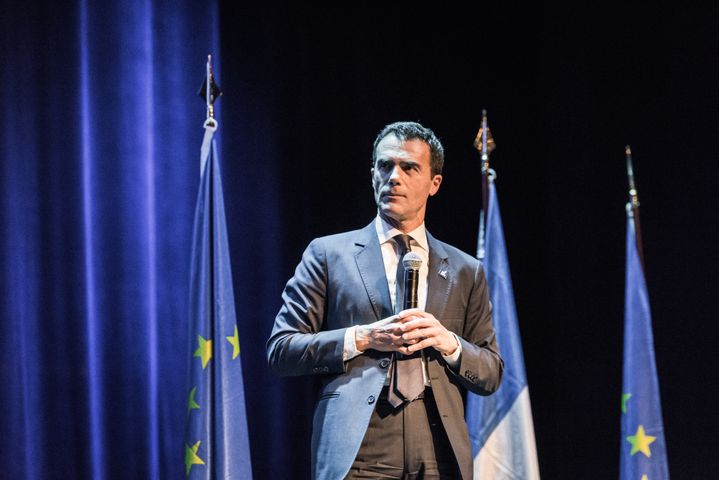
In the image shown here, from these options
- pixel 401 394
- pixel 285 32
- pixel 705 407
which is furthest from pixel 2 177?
pixel 705 407

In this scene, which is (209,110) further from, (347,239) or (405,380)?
(405,380)

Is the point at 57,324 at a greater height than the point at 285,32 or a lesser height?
lesser

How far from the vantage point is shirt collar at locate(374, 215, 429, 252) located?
253 cm

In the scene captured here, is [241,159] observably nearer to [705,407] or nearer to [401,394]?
[401,394]

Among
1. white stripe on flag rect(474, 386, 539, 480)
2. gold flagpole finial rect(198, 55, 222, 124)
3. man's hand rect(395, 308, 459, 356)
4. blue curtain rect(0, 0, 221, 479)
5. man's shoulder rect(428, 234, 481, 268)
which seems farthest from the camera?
white stripe on flag rect(474, 386, 539, 480)

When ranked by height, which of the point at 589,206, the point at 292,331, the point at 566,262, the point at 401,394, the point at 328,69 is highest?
the point at 328,69

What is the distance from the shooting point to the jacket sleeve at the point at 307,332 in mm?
2273

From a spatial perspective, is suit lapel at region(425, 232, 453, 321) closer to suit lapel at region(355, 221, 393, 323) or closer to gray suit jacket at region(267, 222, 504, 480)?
gray suit jacket at region(267, 222, 504, 480)

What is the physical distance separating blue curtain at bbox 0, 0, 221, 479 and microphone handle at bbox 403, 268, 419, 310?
50.7 inches

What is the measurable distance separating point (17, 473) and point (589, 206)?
2.96 metres

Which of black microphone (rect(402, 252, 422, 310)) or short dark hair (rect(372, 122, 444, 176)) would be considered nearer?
black microphone (rect(402, 252, 422, 310))

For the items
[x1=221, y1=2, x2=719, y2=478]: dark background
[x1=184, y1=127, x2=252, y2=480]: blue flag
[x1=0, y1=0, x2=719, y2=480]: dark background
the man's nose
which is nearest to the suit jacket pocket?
the man's nose

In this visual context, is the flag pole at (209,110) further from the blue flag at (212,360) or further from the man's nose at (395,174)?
the man's nose at (395,174)

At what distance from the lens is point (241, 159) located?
149 inches
